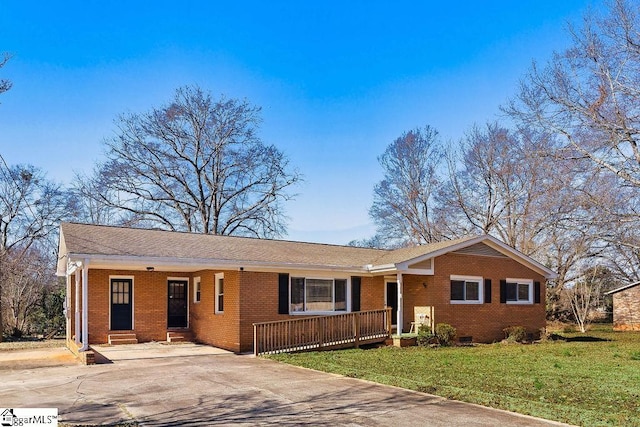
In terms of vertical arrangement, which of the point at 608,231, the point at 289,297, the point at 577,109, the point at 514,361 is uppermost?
the point at 577,109

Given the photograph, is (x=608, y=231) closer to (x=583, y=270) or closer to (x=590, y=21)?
(x=590, y=21)

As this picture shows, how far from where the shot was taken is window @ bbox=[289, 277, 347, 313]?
1911cm

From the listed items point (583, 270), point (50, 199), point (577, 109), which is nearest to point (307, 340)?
point (577, 109)

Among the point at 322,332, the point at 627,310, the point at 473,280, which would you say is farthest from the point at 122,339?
the point at 627,310

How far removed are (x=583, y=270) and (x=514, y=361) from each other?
78.4 feet

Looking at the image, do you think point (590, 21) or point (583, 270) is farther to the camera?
point (583, 270)

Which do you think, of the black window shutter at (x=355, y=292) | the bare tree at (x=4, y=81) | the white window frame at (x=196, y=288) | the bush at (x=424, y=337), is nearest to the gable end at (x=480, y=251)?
the bush at (x=424, y=337)

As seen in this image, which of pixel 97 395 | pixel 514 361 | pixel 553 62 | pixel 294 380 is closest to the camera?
pixel 97 395

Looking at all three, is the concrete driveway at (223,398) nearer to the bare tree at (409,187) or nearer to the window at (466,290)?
the window at (466,290)

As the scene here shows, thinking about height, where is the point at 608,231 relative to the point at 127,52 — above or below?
below

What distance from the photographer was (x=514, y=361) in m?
15.4

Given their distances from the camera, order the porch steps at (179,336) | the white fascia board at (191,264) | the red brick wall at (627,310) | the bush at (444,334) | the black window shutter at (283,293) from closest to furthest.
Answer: the white fascia board at (191,264), the black window shutter at (283,293), the bush at (444,334), the porch steps at (179,336), the red brick wall at (627,310)

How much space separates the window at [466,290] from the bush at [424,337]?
1.97 meters

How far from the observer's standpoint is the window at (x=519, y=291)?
910 inches
